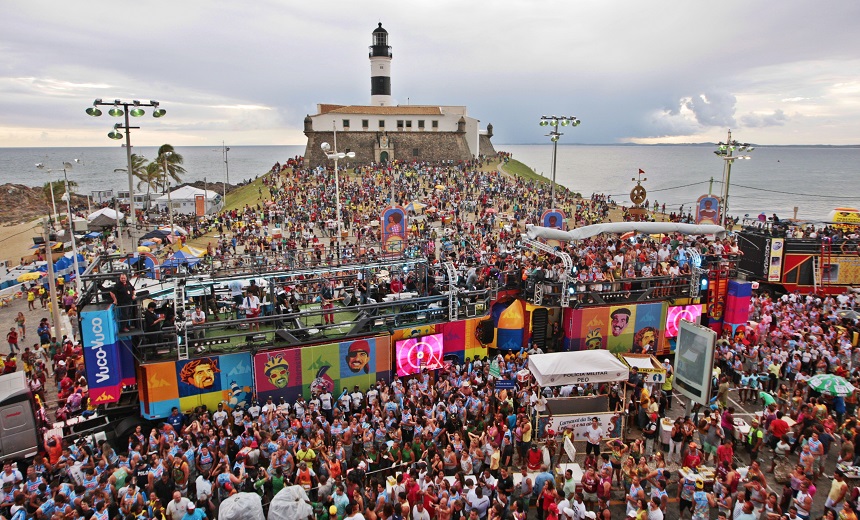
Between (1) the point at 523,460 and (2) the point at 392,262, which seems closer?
(1) the point at 523,460

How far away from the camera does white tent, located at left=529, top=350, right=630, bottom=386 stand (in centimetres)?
1318

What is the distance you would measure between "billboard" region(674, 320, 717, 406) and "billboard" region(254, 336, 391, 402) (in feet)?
24.8

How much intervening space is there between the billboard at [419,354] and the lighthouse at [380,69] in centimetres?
6635

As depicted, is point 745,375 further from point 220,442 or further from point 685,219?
point 685,219

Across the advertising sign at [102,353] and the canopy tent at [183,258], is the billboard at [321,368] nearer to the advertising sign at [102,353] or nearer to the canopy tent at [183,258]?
the advertising sign at [102,353]

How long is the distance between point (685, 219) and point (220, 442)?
35495 millimetres

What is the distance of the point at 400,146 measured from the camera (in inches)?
2810

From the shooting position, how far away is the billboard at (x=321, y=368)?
13.7m

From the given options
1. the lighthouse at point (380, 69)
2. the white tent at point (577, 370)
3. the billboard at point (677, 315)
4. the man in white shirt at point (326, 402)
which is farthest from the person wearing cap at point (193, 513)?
the lighthouse at point (380, 69)

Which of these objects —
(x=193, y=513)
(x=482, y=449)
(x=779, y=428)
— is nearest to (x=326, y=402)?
(x=482, y=449)

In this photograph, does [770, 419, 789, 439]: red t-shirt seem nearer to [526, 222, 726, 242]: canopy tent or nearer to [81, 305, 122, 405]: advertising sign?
[526, 222, 726, 242]: canopy tent

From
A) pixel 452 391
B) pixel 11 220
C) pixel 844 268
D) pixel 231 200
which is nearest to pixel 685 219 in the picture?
pixel 844 268

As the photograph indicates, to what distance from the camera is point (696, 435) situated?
13.8 meters

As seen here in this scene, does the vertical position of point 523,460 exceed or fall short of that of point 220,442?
it falls short
